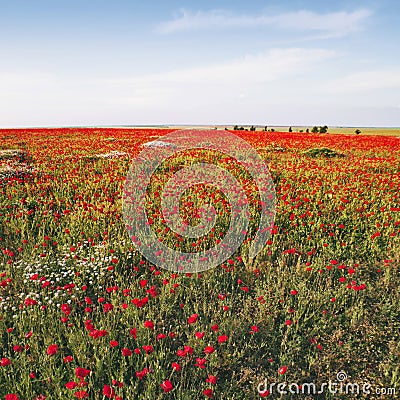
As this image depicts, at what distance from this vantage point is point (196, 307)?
3.98 meters

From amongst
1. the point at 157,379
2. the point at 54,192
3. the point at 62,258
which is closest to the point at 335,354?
the point at 157,379

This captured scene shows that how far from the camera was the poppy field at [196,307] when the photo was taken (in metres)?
3.09

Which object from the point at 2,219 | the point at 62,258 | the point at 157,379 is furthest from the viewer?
the point at 2,219

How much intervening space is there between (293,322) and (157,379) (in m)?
1.73

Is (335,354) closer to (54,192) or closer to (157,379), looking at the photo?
(157,379)

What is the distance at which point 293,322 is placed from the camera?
12.5ft

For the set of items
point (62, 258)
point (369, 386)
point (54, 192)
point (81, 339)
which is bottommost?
point (369, 386)

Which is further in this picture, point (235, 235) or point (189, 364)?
point (235, 235)

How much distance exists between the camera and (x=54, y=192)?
27.4 feet

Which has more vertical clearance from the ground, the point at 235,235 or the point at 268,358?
the point at 235,235

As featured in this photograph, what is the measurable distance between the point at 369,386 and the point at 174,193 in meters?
5.76

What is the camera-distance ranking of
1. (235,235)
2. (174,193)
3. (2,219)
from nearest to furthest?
(235,235), (2,219), (174,193)

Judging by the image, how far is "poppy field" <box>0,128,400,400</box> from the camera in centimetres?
309

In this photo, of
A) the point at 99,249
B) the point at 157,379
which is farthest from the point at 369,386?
the point at 99,249
